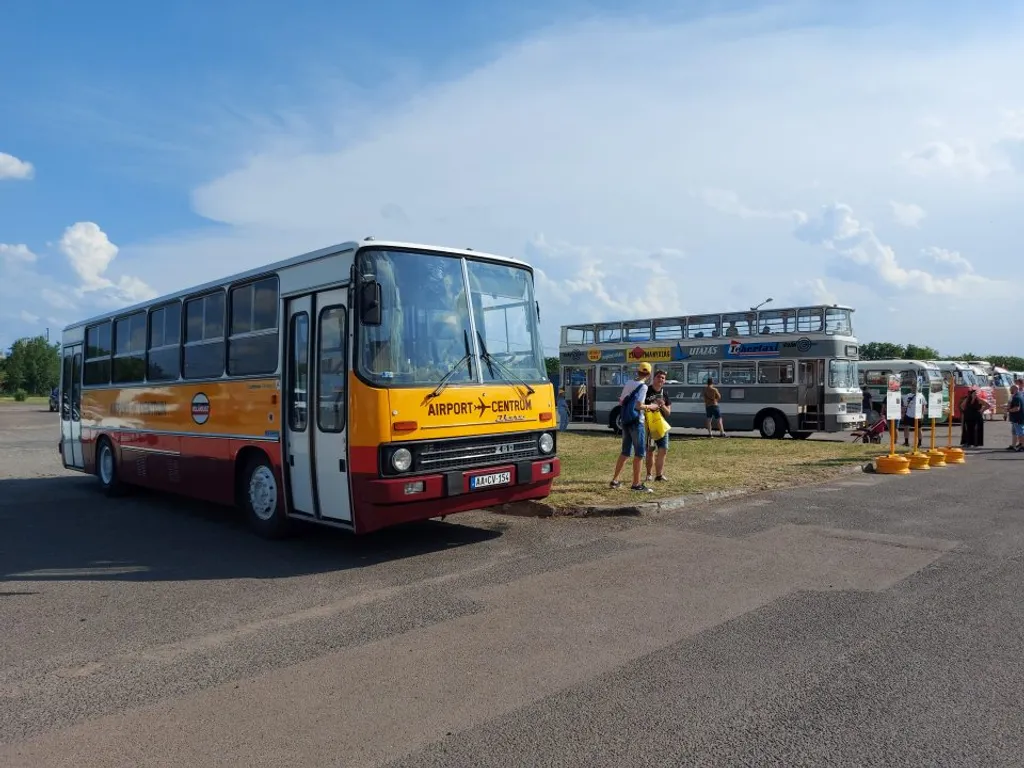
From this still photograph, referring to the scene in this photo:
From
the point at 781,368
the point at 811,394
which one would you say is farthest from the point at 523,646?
the point at 781,368

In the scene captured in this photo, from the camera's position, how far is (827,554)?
7.69m

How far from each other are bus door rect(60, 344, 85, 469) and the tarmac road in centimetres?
549

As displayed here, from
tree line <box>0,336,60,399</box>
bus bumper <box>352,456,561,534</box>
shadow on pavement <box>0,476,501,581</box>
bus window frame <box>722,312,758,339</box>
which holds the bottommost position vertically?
shadow on pavement <box>0,476,501,581</box>

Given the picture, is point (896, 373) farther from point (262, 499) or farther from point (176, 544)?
point (176, 544)

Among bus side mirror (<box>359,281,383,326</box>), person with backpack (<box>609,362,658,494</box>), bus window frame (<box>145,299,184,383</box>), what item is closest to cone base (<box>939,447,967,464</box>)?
person with backpack (<box>609,362,658,494</box>)

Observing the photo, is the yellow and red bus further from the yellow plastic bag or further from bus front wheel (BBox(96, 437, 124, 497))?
the yellow plastic bag

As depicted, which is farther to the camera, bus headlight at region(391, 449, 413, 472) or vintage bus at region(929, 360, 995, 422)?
vintage bus at region(929, 360, 995, 422)

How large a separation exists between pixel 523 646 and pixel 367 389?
3.04 metres

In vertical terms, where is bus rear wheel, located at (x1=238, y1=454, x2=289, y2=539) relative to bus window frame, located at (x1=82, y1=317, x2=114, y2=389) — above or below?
below

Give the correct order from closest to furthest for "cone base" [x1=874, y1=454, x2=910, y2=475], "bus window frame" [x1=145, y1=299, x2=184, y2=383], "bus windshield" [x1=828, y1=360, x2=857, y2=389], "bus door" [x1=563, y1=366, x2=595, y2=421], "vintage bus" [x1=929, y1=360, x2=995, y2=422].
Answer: "bus window frame" [x1=145, y1=299, x2=184, y2=383] < "cone base" [x1=874, y1=454, x2=910, y2=475] < "bus windshield" [x1=828, y1=360, x2=857, y2=389] < "bus door" [x1=563, y1=366, x2=595, y2=421] < "vintage bus" [x1=929, y1=360, x2=995, y2=422]

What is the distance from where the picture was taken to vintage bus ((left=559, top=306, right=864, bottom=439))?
21.8 m

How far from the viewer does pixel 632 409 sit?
11.3 metres

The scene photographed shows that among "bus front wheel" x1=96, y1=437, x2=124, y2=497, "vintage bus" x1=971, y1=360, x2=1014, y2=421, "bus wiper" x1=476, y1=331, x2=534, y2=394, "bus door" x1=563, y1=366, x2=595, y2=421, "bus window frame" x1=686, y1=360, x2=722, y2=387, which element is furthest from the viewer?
"vintage bus" x1=971, y1=360, x2=1014, y2=421

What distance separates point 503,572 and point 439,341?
2303mm
